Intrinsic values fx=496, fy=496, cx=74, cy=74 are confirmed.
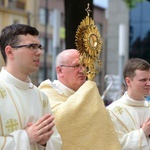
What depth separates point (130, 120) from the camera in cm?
380

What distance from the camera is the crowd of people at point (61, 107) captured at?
9.11 ft

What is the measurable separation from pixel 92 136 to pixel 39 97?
1.40 ft

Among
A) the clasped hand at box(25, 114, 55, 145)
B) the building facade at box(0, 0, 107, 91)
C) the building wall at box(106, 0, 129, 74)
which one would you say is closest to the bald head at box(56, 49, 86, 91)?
the clasped hand at box(25, 114, 55, 145)

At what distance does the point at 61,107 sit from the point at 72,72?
1.42 feet

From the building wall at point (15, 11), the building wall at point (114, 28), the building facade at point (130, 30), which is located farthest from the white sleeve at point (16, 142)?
the building wall at point (15, 11)

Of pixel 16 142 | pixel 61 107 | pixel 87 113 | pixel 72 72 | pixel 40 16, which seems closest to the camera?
pixel 16 142

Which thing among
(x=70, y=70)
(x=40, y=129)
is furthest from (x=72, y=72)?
(x=40, y=129)

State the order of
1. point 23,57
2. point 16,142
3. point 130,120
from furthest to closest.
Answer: point 130,120 < point 23,57 < point 16,142

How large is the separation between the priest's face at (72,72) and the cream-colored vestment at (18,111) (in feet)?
1.94

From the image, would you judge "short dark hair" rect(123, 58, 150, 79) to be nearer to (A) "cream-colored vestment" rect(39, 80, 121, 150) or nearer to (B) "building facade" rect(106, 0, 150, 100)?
(A) "cream-colored vestment" rect(39, 80, 121, 150)

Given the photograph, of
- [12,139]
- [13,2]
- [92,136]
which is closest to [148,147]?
[92,136]

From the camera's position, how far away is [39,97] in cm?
304

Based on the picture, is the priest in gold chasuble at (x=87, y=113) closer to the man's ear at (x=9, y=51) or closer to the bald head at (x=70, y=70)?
the bald head at (x=70, y=70)

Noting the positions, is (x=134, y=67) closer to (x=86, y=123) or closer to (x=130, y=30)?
(x=86, y=123)
